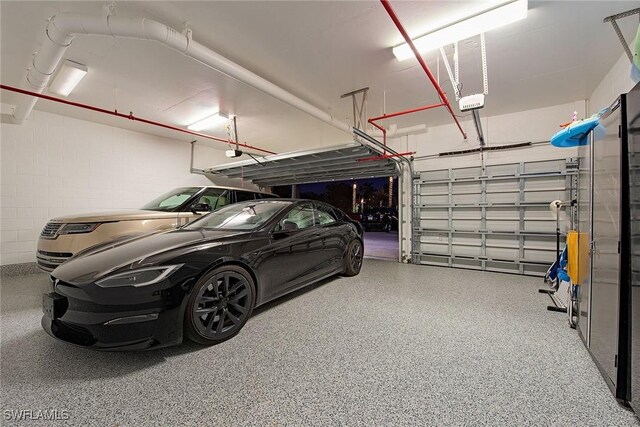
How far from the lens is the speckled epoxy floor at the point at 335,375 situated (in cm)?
129

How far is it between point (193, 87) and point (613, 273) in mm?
4889

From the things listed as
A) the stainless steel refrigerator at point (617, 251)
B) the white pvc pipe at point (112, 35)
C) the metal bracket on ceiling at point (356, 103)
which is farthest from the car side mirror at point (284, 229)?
the stainless steel refrigerator at point (617, 251)

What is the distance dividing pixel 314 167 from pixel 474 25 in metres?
4.10

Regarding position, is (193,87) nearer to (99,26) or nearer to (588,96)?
(99,26)

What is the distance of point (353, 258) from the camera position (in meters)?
4.15

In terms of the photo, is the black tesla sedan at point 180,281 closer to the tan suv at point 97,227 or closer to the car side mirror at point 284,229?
the car side mirror at point 284,229

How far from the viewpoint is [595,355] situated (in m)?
1.73

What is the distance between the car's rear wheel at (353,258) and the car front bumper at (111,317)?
272cm

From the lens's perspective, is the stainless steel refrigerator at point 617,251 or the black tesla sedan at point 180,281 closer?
the stainless steel refrigerator at point 617,251

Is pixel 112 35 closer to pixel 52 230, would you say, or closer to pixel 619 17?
pixel 52 230

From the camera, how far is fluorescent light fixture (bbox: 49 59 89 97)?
10.2ft

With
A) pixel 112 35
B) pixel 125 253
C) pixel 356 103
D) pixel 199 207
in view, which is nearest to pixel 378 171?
pixel 356 103

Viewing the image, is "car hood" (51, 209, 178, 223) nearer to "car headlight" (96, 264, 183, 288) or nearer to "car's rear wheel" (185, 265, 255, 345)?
"car headlight" (96, 264, 183, 288)

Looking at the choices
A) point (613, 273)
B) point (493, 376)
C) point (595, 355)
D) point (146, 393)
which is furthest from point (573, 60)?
point (146, 393)
